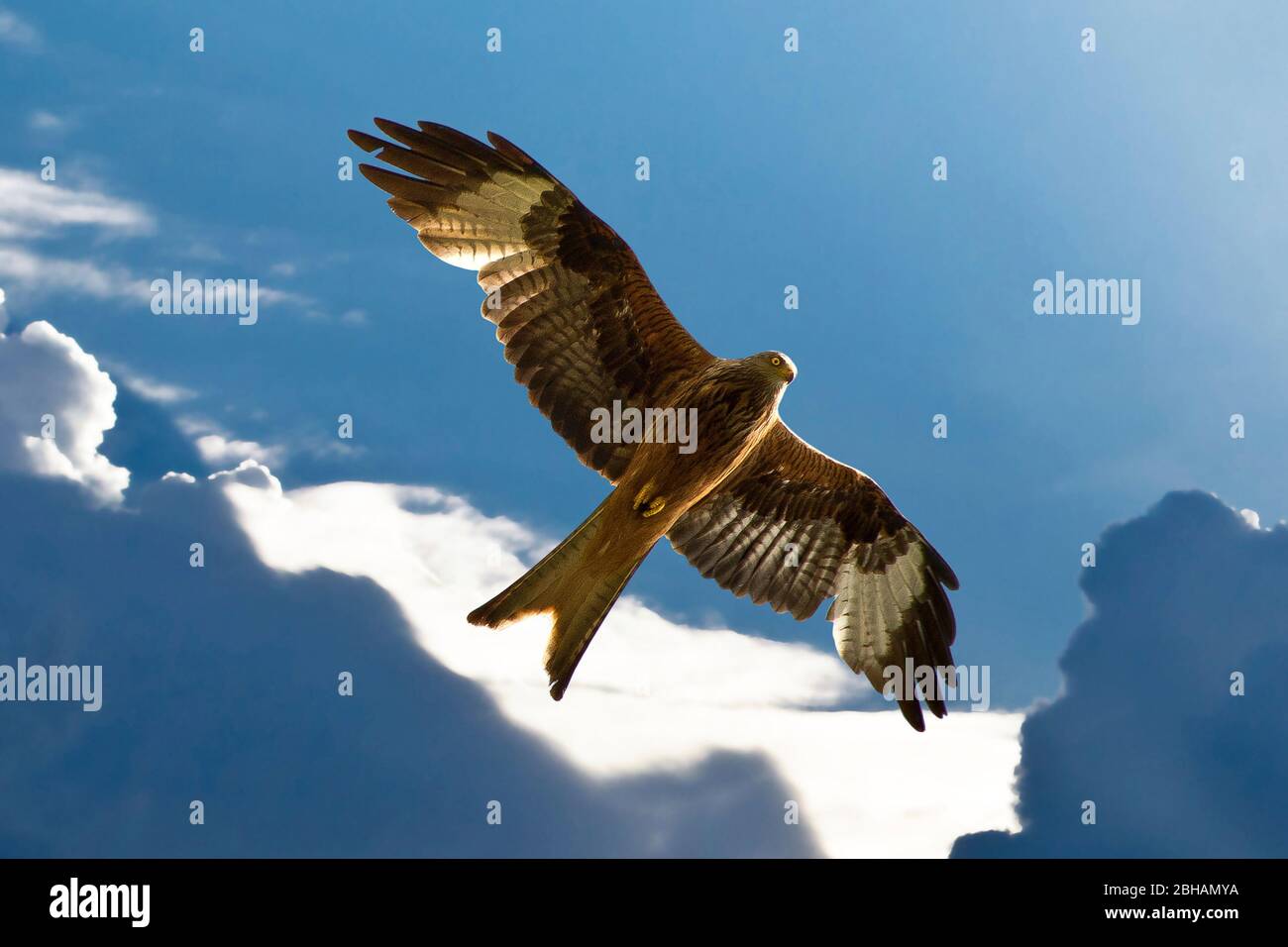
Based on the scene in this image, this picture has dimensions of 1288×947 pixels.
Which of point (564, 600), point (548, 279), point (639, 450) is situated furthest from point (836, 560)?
point (548, 279)

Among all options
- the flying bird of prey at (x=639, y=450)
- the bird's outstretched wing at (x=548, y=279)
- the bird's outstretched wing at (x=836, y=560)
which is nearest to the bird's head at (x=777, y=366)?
the flying bird of prey at (x=639, y=450)

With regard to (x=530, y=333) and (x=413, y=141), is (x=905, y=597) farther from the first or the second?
(x=413, y=141)

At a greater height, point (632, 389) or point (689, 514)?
point (632, 389)

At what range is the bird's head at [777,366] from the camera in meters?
6.97

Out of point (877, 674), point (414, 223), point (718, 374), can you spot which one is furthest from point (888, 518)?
point (414, 223)

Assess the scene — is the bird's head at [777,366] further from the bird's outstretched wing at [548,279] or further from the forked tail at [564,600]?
the forked tail at [564,600]

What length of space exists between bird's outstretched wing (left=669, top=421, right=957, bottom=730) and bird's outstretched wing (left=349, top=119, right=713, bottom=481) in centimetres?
112

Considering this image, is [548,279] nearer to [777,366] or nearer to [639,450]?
[639,450]

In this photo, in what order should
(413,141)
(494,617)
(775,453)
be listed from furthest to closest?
1. (775,453)
2. (413,141)
3. (494,617)

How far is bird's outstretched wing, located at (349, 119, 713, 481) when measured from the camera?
24.1 ft

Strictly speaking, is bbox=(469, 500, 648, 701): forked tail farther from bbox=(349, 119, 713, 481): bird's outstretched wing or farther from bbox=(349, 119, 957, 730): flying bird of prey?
bbox=(349, 119, 713, 481): bird's outstretched wing

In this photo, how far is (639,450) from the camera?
7348 millimetres

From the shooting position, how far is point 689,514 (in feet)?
27.0

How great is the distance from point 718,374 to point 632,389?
74cm
